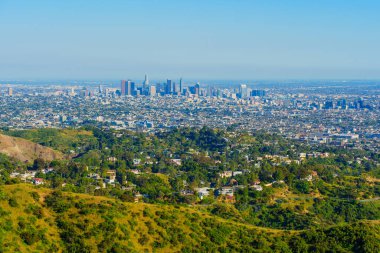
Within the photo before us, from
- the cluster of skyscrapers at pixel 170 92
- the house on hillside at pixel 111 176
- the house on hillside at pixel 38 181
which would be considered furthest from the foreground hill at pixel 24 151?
the cluster of skyscrapers at pixel 170 92

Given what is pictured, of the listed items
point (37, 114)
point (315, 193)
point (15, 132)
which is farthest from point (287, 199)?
point (37, 114)

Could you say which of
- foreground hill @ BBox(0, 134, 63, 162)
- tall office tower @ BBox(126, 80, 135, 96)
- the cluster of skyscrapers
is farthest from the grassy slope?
tall office tower @ BBox(126, 80, 135, 96)

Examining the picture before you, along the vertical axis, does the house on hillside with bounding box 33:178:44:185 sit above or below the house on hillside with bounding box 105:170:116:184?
above

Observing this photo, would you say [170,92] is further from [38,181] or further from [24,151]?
[38,181]

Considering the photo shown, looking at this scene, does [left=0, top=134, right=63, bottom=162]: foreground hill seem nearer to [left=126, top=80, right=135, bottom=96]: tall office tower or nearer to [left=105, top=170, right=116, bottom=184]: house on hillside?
[left=105, top=170, right=116, bottom=184]: house on hillside

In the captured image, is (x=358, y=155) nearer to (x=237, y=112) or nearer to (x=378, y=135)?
(x=378, y=135)
